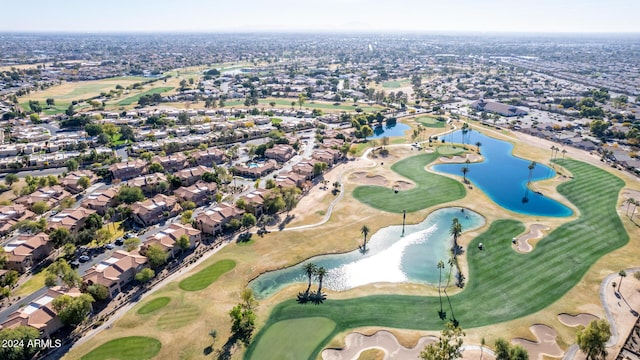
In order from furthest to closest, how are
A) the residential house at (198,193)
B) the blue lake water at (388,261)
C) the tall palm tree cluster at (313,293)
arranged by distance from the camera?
the residential house at (198,193) < the blue lake water at (388,261) < the tall palm tree cluster at (313,293)

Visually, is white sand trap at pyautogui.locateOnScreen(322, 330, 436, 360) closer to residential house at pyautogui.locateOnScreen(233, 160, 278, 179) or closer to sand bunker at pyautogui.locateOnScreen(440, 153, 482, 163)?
residential house at pyautogui.locateOnScreen(233, 160, 278, 179)

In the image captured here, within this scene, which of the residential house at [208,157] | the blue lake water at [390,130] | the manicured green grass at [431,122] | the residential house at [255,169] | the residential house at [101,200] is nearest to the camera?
the residential house at [101,200]

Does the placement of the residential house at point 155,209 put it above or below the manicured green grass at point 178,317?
above

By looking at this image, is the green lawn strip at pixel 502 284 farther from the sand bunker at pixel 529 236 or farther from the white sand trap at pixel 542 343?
the white sand trap at pixel 542 343

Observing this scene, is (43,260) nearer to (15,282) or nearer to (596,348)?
(15,282)

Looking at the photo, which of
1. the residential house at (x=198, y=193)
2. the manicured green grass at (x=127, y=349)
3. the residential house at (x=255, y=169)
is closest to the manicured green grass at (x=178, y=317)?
the manicured green grass at (x=127, y=349)

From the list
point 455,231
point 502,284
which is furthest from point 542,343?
point 455,231

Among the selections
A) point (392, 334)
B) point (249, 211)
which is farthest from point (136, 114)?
point (392, 334)

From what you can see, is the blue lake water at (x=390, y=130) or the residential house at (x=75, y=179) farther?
the blue lake water at (x=390, y=130)
